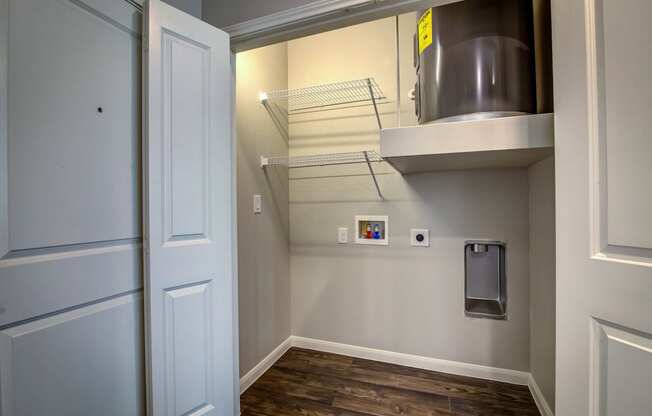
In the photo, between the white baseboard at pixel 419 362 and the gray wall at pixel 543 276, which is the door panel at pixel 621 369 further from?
the white baseboard at pixel 419 362

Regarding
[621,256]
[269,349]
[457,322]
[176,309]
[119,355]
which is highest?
[621,256]

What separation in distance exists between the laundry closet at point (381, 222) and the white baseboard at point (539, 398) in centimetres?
3

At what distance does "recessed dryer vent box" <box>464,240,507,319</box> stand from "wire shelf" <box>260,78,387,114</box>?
4.08 feet

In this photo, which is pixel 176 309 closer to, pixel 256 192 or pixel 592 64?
pixel 256 192

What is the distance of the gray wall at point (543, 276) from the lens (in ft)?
4.70

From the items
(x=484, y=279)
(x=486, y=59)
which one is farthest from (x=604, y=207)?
(x=484, y=279)

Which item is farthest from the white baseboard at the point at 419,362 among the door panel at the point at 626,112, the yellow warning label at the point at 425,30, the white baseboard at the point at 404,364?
the yellow warning label at the point at 425,30

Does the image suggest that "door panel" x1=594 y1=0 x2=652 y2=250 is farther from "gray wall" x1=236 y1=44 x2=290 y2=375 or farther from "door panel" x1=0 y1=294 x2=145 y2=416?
"gray wall" x1=236 y1=44 x2=290 y2=375

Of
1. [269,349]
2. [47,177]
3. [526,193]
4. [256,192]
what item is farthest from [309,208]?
[47,177]

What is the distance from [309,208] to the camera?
238cm

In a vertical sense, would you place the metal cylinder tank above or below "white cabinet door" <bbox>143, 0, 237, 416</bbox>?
above

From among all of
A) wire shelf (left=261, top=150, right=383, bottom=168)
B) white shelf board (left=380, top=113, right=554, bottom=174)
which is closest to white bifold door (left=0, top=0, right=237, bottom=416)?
wire shelf (left=261, top=150, right=383, bottom=168)

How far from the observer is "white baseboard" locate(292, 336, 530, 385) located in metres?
1.88

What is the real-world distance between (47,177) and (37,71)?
0.31 meters
